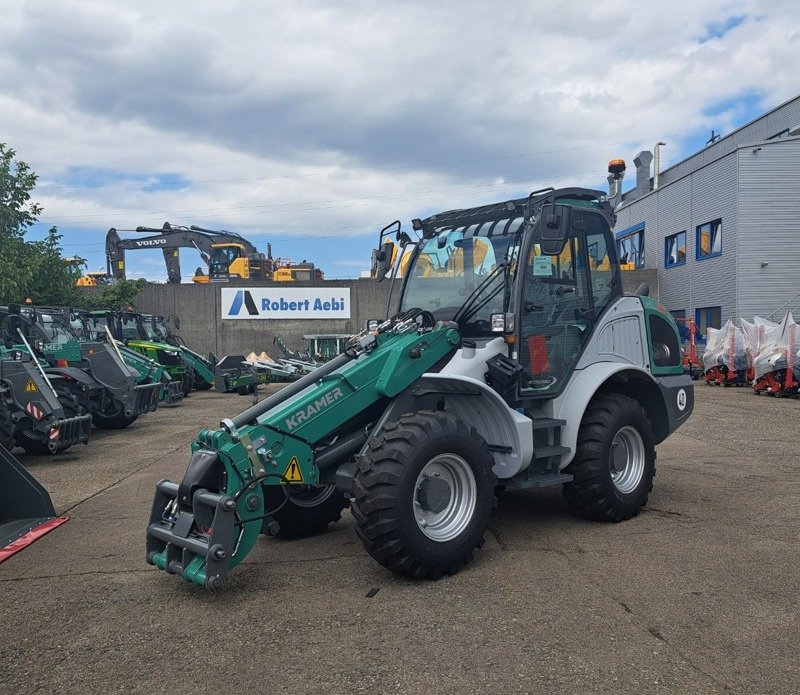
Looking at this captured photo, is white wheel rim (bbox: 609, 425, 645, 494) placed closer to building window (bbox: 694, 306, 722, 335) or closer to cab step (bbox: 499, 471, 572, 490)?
cab step (bbox: 499, 471, 572, 490)

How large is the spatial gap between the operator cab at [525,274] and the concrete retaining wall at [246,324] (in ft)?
66.4

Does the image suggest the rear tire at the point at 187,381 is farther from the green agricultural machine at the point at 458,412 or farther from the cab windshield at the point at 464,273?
the cab windshield at the point at 464,273

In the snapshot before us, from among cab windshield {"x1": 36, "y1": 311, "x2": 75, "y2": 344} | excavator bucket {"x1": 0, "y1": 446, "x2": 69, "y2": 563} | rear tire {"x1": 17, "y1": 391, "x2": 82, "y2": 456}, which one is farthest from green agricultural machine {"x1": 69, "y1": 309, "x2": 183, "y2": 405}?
excavator bucket {"x1": 0, "y1": 446, "x2": 69, "y2": 563}

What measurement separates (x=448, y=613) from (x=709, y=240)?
23879mm

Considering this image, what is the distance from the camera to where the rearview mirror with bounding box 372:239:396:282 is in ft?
21.2

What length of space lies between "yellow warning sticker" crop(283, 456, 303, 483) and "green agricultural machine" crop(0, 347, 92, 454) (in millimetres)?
6455

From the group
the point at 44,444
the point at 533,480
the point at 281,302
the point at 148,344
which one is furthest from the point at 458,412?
the point at 281,302

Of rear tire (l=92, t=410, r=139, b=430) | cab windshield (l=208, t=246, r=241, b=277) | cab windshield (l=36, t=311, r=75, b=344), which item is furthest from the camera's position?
cab windshield (l=208, t=246, r=241, b=277)

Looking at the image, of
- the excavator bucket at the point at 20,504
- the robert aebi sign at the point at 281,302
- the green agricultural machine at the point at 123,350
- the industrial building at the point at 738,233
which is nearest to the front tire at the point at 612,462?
the excavator bucket at the point at 20,504

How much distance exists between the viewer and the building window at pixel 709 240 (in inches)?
952

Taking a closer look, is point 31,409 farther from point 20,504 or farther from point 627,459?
point 627,459

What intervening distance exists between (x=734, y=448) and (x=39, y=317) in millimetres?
11412

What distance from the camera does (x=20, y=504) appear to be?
570 cm

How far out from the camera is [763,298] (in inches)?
895
